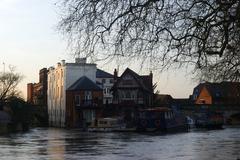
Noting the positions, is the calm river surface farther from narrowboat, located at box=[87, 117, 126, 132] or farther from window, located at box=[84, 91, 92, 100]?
window, located at box=[84, 91, 92, 100]

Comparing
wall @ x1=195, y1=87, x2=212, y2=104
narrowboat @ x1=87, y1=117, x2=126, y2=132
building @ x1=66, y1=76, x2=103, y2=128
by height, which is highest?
wall @ x1=195, y1=87, x2=212, y2=104

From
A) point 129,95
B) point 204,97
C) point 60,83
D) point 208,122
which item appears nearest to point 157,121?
point 208,122

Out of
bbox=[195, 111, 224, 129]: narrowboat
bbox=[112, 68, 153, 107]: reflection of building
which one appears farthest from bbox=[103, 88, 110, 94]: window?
bbox=[195, 111, 224, 129]: narrowboat

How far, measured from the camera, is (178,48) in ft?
59.6

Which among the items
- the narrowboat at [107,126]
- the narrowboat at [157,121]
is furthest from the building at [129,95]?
the narrowboat at [157,121]

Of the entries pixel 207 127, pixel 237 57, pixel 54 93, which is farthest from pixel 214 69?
pixel 54 93

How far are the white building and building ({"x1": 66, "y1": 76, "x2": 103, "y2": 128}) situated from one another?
90.2 inches

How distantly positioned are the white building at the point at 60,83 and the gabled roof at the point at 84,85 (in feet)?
5.90

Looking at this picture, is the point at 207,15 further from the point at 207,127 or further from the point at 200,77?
the point at 207,127

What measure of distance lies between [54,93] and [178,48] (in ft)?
363

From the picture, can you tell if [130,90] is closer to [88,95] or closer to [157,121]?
[88,95]

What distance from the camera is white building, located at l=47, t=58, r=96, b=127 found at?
114125 mm

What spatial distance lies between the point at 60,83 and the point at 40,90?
106 ft

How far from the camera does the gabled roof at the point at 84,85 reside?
A: 357 feet
